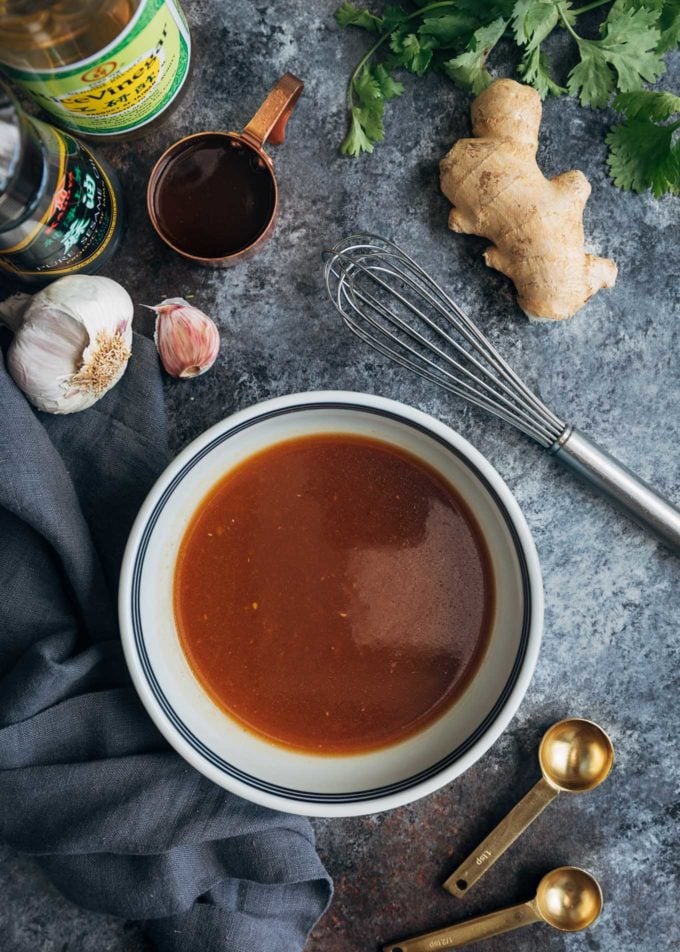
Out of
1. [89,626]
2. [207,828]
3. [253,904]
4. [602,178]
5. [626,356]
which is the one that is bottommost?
[253,904]

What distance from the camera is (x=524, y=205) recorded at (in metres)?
1.47

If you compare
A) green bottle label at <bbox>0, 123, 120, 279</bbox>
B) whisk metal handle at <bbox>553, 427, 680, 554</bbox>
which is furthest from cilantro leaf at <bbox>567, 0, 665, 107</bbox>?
green bottle label at <bbox>0, 123, 120, 279</bbox>

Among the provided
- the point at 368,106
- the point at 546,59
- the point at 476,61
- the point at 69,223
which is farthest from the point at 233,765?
the point at 546,59

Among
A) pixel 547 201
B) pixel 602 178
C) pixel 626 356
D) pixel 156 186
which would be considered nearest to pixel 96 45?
pixel 156 186

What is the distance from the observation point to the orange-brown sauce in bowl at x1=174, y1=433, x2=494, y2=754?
1370mm

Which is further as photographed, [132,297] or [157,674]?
[132,297]

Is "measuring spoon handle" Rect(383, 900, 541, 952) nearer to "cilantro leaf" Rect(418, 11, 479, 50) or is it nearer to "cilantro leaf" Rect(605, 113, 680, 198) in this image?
"cilantro leaf" Rect(605, 113, 680, 198)

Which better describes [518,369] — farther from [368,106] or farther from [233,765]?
[233,765]

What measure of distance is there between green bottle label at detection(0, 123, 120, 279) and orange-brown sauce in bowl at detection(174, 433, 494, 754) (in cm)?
48

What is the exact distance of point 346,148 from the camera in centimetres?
155

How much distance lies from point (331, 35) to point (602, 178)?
593 mm

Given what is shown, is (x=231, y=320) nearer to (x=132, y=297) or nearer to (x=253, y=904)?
(x=132, y=297)

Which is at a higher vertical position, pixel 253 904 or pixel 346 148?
pixel 346 148

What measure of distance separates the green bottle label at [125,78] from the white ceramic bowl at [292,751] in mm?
564
